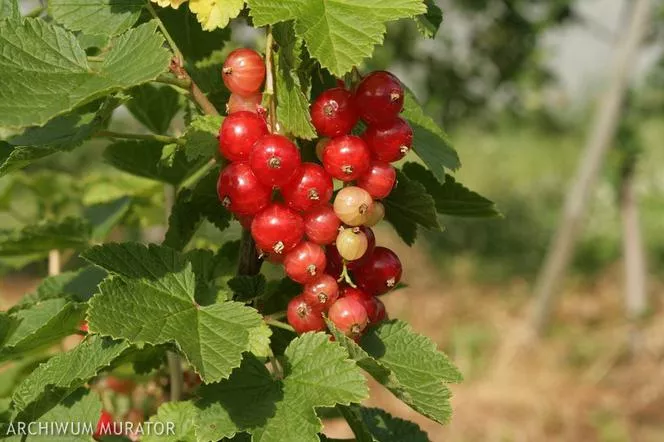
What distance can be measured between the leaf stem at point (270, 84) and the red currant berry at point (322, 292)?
183 millimetres

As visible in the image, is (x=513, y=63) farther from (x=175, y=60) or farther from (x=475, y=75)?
(x=175, y=60)

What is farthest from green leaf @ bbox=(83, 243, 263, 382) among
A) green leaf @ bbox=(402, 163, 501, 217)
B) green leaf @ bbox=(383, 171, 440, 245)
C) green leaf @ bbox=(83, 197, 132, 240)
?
green leaf @ bbox=(83, 197, 132, 240)

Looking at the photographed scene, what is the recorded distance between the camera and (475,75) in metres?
5.59

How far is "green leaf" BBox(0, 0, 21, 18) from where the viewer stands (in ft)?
3.35

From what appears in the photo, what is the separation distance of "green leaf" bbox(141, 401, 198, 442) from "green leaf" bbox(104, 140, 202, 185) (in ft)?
1.19

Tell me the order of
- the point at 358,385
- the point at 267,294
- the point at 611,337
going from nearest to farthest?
the point at 358,385
the point at 267,294
the point at 611,337

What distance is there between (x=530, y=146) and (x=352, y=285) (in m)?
10.3

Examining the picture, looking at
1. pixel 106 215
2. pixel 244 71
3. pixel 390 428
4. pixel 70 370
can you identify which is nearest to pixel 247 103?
pixel 244 71

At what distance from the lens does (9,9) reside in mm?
1028

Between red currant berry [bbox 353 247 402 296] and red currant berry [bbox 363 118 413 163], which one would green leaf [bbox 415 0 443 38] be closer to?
red currant berry [bbox 363 118 413 163]

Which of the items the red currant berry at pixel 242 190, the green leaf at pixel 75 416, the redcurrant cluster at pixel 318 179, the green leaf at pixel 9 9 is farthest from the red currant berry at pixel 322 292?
the green leaf at pixel 9 9

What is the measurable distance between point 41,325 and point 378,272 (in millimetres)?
437

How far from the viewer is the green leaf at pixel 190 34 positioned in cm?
114

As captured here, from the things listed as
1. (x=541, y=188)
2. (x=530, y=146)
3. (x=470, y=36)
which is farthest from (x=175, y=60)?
(x=530, y=146)
